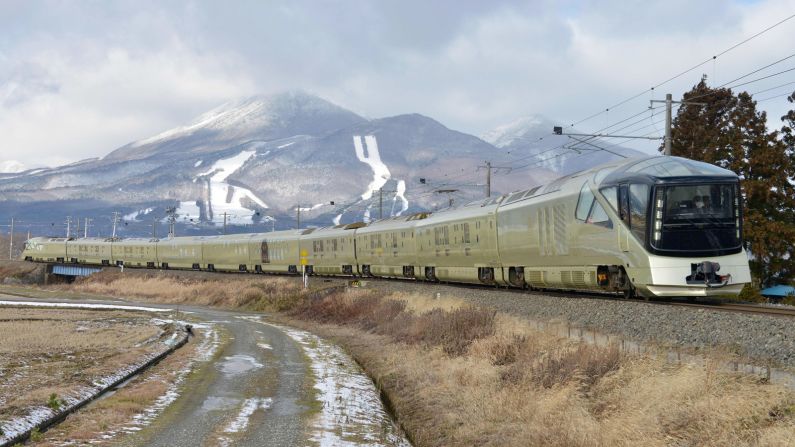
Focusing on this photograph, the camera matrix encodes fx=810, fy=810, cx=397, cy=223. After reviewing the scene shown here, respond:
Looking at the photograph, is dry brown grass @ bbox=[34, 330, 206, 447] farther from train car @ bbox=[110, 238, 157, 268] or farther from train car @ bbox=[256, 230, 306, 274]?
train car @ bbox=[110, 238, 157, 268]

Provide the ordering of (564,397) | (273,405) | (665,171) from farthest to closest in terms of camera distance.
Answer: (665,171)
(273,405)
(564,397)

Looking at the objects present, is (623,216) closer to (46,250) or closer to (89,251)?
(89,251)

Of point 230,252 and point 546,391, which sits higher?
point 230,252

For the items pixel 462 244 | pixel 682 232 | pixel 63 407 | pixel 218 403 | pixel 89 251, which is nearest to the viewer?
pixel 63 407

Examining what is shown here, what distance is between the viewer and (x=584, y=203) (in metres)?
25.2

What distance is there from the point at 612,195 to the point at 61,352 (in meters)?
18.5

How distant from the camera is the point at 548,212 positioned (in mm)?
28312

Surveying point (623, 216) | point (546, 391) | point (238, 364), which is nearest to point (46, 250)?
point (238, 364)

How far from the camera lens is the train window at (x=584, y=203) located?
81.7ft

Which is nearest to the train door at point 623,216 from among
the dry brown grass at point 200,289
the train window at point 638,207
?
the train window at point 638,207

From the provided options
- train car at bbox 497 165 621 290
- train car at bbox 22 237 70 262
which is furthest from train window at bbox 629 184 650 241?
train car at bbox 22 237 70 262

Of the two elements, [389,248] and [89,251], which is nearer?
[389,248]

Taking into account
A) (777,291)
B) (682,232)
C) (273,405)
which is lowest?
(273,405)

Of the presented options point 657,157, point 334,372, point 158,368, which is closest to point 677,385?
point 657,157
